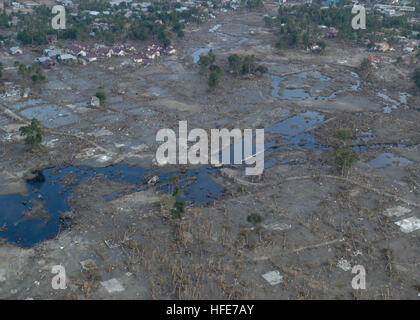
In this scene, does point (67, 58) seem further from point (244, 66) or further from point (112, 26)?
point (244, 66)

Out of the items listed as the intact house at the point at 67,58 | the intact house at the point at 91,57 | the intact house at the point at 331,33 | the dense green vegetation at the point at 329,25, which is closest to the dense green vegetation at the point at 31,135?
the intact house at the point at 67,58

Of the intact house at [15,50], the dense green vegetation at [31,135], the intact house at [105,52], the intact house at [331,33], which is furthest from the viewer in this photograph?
the intact house at [331,33]

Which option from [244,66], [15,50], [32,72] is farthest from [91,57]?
[244,66]

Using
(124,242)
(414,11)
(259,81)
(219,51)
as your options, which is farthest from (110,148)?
(414,11)

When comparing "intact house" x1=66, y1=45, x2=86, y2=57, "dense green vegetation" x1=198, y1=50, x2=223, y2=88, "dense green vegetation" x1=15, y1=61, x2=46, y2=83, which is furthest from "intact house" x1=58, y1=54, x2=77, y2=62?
"dense green vegetation" x1=198, y1=50, x2=223, y2=88

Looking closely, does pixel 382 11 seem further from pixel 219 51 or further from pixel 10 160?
pixel 10 160

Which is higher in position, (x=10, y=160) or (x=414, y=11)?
(x=414, y=11)

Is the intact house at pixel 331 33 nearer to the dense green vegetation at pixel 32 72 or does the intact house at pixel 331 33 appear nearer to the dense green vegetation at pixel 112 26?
the dense green vegetation at pixel 112 26

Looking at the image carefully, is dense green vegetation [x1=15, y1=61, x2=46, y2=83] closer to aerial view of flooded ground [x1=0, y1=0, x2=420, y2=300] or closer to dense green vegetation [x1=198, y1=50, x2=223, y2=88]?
aerial view of flooded ground [x1=0, y1=0, x2=420, y2=300]
